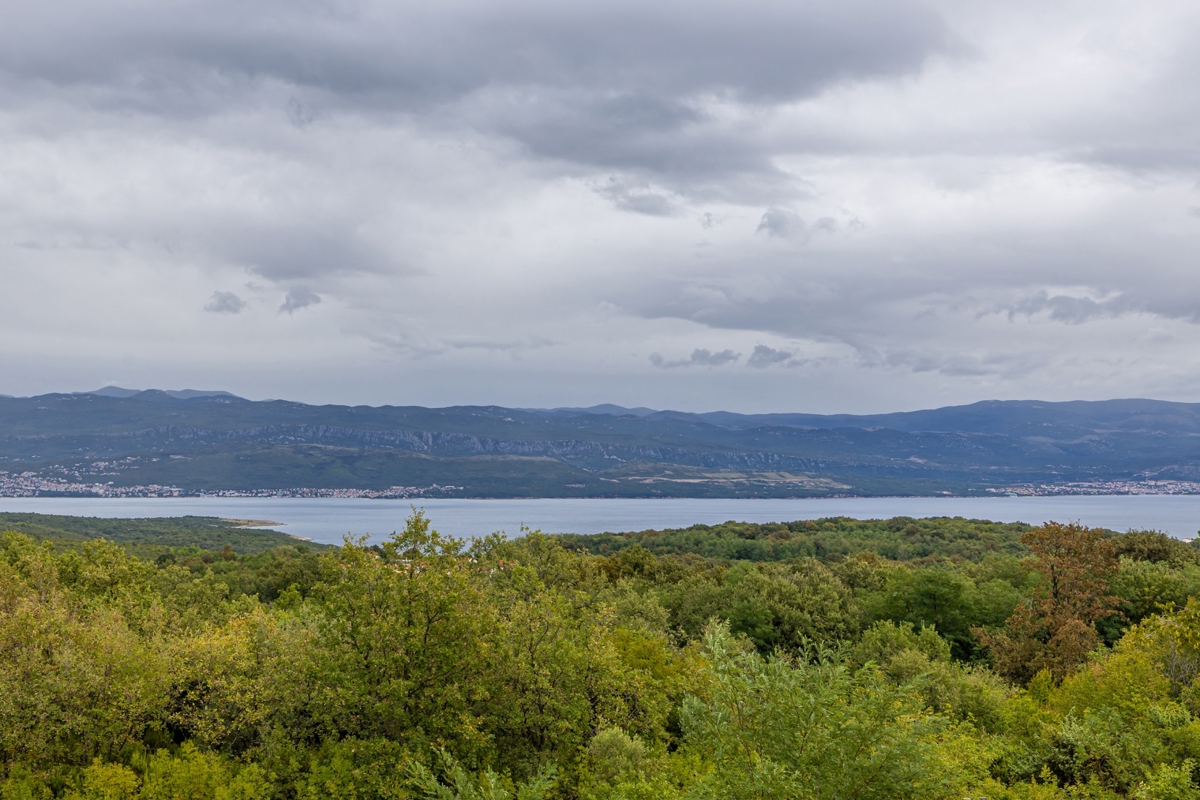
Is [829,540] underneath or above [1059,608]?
underneath

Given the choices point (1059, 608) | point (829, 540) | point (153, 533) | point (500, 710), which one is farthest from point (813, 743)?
point (153, 533)

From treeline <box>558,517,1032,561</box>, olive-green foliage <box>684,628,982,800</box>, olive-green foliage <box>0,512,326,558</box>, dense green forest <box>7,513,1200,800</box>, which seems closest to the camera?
olive-green foliage <box>684,628,982,800</box>

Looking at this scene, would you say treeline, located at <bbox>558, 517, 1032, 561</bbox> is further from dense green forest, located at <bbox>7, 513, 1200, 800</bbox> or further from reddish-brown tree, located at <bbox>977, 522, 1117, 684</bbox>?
dense green forest, located at <bbox>7, 513, 1200, 800</bbox>

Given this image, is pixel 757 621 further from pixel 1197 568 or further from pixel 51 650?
pixel 51 650

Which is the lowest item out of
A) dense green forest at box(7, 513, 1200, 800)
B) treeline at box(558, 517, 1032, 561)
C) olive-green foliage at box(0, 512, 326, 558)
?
olive-green foliage at box(0, 512, 326, 558)

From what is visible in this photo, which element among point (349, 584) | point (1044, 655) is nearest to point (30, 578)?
point (349, 584)

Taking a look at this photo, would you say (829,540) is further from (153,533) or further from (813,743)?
(153,533)

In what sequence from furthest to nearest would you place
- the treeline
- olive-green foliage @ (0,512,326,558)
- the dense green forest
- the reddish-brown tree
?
olive-green foliage @ (0,512,326,558), the treeline, the reddish-brown tree, the dense green forest

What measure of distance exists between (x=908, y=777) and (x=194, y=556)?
89806 millimetres

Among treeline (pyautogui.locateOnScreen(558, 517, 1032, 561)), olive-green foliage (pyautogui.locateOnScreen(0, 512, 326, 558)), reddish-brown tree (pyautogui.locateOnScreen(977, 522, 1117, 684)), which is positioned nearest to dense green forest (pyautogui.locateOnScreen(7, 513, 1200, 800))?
reddish-brown tree (pyautogui.locateOnScreen(977, 522, 1117, 684))

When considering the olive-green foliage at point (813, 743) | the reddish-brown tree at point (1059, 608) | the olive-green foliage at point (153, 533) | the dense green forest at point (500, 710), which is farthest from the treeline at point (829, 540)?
the olive-green foliage at point (813, 743)

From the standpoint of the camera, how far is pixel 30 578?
38.9 meters

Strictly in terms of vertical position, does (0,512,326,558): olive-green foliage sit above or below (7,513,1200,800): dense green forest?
below

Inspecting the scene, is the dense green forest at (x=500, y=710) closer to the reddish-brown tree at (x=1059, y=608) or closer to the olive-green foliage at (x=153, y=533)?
the reddish-brown tree at (x=1059, y=608)
